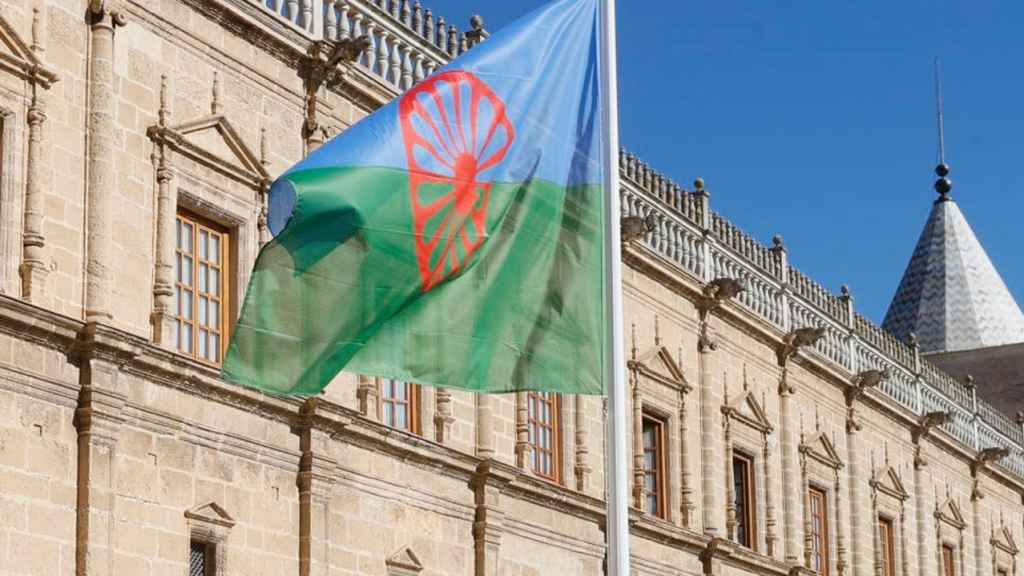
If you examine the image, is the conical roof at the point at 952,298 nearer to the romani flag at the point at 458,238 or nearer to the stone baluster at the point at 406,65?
the stone baluster at the point at 406,65

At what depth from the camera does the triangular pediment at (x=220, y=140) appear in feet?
62.9

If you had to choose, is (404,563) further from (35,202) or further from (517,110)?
(517,110)

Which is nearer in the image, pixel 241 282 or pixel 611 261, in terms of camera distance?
pixel 611 261

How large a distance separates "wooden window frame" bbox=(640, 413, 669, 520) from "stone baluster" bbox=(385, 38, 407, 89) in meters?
6.52

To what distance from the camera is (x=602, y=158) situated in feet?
40.5

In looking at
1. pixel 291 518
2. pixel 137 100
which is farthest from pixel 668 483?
pixel 137 100

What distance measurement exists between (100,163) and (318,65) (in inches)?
138

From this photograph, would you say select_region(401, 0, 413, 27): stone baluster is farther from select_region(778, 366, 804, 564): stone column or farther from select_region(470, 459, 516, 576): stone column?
select_region(778, 366, 804, 564): stone column

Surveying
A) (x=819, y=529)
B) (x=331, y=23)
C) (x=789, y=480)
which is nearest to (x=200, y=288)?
(x=331, y=23)

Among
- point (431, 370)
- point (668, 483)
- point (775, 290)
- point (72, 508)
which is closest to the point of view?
point (431, 370)

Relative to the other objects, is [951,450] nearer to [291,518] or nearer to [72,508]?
Answer: [291,518]

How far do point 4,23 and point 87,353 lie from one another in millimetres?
2630

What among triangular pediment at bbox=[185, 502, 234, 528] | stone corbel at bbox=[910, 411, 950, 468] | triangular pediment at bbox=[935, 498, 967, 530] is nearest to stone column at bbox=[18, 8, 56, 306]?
triangular pediment at bbox=[185, 502, 234, 528]

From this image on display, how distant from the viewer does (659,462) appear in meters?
27.3
